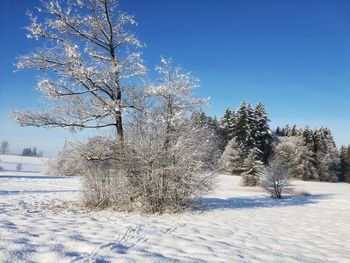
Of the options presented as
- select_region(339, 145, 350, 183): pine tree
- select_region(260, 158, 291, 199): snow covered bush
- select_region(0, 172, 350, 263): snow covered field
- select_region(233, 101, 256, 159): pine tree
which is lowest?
select_region(0, 172, 350, 263): snow covered field

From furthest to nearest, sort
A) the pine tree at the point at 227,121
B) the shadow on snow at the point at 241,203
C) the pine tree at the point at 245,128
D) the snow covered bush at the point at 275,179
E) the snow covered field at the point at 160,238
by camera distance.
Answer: the pine tree at the point at 227,121
the pine tree at the point at 245,128
the snow covered bush at the point at 275,179
the shadow on snow at the point at 241,203
the snow covered field at the point at 160,238

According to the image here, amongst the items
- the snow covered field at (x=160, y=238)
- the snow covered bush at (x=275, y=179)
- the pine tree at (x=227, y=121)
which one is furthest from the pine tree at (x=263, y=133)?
the snow covered field at (x=160, y=238)

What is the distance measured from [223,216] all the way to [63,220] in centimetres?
488

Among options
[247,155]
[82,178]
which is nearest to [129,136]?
[82,178]

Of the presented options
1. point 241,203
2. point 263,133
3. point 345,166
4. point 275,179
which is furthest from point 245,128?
point 345,166

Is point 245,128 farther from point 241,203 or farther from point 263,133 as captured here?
point 241,203

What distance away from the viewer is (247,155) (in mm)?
41656

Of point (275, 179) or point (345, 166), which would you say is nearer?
point (275, 179)

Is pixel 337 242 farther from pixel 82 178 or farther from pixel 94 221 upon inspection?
pixel 82 178

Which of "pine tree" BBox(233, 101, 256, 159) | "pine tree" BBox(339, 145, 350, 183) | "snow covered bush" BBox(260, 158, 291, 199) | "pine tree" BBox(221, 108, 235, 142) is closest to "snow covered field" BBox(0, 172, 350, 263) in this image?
"snow covered bush" BBox(260, 158, 291, 199)

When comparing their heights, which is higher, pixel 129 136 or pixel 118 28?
pixel 118 28

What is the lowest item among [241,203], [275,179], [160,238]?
[160,238]

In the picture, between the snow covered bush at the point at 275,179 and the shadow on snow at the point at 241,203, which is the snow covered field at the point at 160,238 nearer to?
the shadow on snow at the point at 241,203

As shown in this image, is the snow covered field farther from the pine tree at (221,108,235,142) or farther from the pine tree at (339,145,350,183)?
the pine tree at (339,145,350,183)
